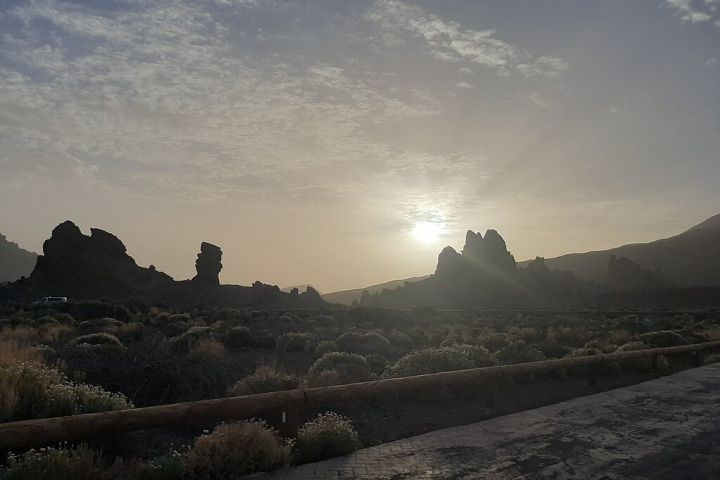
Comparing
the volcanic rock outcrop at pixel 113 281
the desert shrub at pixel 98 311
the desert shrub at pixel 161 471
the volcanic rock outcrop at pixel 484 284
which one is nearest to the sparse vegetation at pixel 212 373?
the desert shrub at pixel 161 471

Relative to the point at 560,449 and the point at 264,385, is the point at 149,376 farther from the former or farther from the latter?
the point at 560,449

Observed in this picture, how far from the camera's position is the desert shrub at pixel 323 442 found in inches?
219

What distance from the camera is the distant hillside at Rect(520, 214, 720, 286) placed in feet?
380

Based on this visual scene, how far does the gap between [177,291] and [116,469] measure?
298 ft

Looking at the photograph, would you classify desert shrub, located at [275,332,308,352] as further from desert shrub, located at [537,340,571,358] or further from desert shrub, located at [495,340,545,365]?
desert shrub, located at [537,340,571,358]

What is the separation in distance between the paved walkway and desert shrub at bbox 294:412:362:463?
0.18 metres

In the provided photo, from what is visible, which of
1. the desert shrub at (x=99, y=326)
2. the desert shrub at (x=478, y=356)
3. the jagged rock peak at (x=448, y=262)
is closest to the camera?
the desert shrub at (x=478, y=356)

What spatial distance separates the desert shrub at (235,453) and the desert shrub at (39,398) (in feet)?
11.2

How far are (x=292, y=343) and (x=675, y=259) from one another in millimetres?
141783

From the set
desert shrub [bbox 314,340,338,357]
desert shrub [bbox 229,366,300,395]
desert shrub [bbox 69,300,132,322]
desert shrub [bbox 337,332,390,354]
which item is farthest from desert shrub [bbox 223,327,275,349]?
desert shrub [bbox 69,300,132,322]

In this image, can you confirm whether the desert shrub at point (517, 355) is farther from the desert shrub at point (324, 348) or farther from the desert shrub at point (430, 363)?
the desert shrub at point (324, 348)

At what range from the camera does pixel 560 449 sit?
5.84m

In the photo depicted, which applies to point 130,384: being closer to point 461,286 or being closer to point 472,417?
point 472,417

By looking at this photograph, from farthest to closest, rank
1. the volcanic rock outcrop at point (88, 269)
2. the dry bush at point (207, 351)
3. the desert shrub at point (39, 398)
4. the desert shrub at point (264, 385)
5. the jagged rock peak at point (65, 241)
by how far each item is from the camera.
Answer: the jagged rock peak at point (65, 241), the volcanic rock outcrop at point (88, 269), the dry bush at point (207, 351), the desert shrub at point (264, 385), the desert shrub at point (39, 398)
